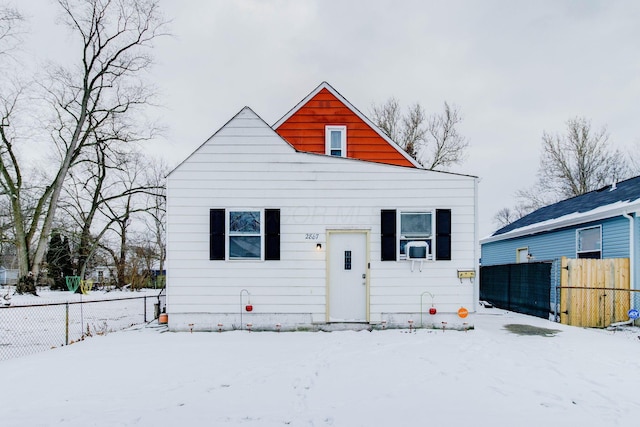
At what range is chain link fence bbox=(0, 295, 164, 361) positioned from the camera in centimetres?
707

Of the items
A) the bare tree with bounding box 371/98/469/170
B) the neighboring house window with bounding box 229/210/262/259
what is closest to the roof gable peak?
the neighboring house window with bounding box 229/210/262/259

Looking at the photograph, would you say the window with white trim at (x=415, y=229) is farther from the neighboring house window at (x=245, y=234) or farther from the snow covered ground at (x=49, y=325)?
the snow covered ground at (x=49, y=325)

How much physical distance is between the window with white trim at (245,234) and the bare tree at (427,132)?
63.9 ft

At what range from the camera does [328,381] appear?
455 cm

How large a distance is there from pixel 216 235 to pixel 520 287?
957 centimetres

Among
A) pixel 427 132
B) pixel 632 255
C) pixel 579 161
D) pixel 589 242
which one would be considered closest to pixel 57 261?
pixel 427 132

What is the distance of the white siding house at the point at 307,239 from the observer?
7.68 m

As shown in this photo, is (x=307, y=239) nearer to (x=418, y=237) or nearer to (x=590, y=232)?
(x=418, y=237)

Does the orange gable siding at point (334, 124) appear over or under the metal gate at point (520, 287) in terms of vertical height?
over

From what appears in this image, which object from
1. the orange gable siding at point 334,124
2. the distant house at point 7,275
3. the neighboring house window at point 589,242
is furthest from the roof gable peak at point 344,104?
the distant house at point 7,275

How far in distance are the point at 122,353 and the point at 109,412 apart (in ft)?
8.57

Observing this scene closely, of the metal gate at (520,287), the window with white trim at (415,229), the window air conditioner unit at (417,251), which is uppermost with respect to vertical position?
the window with white trim at (415,229)

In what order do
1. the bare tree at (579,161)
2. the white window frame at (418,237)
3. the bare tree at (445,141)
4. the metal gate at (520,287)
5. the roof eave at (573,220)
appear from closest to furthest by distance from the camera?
the white window frame at (418,237)
the roof eave at (573,220)
the metal gate at (520,287)
the bare tree at (579,161)
the bare tree at (445,141)

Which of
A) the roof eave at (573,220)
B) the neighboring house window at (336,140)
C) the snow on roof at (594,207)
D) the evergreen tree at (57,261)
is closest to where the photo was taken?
the roof eave at (573,220)
